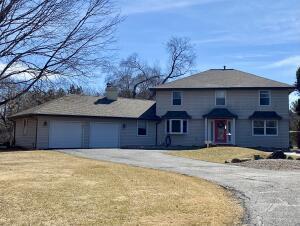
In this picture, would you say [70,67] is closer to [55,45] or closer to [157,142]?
[55,45]

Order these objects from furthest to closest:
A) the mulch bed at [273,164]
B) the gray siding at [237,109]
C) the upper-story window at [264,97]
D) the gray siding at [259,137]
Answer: the upper-story window at [264,97] < the gray siding at [237,109] < the gray siding at [259,137] < the mulch bed at [273,164]

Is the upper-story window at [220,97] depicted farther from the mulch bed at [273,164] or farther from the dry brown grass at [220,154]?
the mulch bed at [273,164]

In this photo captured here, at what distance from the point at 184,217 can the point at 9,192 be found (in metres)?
5.53

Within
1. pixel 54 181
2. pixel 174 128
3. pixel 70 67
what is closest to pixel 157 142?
pixel 174 128

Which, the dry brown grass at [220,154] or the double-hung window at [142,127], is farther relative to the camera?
the double-hung window at [142,127]

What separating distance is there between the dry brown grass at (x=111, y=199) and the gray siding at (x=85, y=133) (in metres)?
18.5

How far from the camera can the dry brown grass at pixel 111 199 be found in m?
9.85

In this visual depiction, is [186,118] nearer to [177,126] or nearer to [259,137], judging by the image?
[177,126]

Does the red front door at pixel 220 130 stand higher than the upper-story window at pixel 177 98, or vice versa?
the upper-story window at pixel 177 98

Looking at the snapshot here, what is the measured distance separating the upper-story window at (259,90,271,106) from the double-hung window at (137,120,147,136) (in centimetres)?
967

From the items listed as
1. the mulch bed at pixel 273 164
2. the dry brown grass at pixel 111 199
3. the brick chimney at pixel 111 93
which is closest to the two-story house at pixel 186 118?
the brick chimney at pixel 111 93

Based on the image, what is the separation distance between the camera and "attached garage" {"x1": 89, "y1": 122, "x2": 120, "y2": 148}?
38625 millimetres

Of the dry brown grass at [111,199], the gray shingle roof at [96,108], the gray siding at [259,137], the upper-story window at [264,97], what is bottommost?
the dry brown grass at [111,199]

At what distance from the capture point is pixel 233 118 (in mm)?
39469
